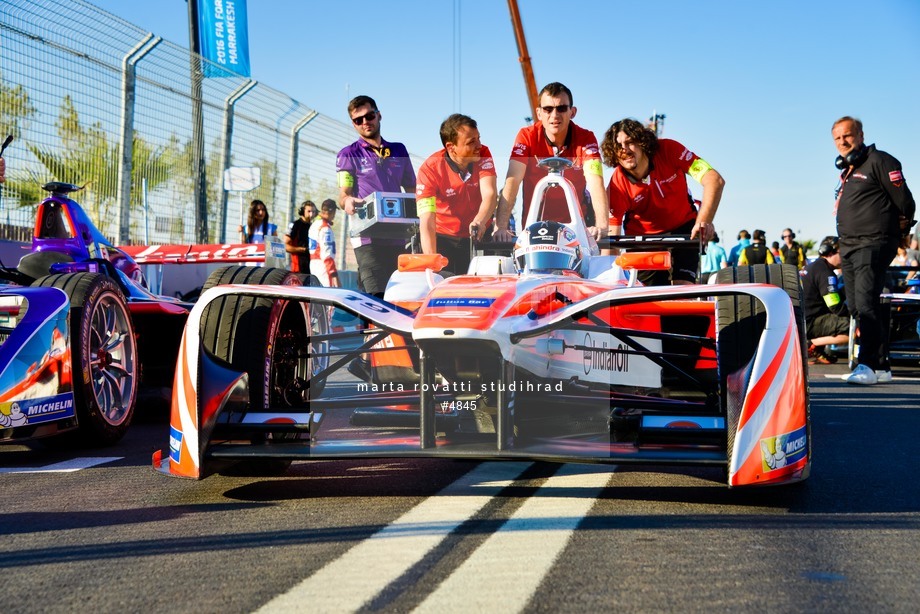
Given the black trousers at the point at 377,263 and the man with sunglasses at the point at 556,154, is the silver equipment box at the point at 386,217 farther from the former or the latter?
the man with sunglasses at the point at 556,154

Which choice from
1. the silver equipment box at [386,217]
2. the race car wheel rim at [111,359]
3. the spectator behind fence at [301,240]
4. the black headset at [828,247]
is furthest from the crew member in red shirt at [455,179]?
the spectator behind fence at [301,240]

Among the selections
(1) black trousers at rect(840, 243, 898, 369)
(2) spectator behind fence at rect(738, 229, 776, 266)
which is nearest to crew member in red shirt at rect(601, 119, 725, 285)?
(1) black trousers at rect(840, 243, 898, 369)

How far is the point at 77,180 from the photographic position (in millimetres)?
10938

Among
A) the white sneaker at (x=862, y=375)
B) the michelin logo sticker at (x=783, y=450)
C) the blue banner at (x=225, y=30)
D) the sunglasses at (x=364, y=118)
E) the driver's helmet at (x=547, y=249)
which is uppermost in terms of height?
the blue banner at (x=225, y=30)

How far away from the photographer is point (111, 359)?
600 centimetres

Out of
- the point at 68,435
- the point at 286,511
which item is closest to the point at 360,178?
the point at 68,435

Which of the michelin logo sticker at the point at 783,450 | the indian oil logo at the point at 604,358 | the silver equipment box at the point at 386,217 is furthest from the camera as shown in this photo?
the silver equipment box at the point at 386,217

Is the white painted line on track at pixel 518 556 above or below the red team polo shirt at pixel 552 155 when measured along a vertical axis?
below

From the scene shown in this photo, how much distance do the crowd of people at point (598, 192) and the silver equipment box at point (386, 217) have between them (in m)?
0.06

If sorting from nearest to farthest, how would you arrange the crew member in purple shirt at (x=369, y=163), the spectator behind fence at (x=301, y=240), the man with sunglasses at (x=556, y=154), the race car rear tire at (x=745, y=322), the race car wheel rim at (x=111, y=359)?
the race car rear tire at (x=745, y=322)
the race car wheel rim at (x=111, y=359)
the man with sunglasses at (x=556, y=154)
the crew member in purple shirt at (x=369, y=163)
the spectator behind fence at (x=301, y=240)

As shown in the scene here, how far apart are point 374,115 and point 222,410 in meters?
4.54

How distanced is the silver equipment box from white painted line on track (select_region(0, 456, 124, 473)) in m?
2.88

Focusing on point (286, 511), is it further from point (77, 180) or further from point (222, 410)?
point (77, 180)

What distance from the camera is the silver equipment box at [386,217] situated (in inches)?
306
